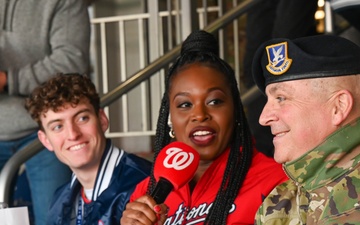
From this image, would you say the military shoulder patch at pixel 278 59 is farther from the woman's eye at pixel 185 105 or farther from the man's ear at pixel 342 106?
the woman's eye at pixel 185 105

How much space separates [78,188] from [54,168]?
0.40m

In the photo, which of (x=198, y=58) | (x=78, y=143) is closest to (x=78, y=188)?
(x=78, y=143)

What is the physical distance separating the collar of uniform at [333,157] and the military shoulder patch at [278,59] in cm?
23

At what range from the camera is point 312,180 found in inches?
84.0

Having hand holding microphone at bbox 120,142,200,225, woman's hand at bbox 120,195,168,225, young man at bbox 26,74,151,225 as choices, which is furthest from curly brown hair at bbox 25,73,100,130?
woman's hand at bbox 120,195,168,225

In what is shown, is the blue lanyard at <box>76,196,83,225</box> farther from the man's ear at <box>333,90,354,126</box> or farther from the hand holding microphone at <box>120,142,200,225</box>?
the man's ear at <box>333,90,354,126</box>

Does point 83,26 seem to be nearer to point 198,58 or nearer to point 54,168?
point 54,168

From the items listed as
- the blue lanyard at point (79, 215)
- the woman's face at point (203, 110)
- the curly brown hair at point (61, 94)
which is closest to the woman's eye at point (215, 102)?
the woman's face at point (203, 110)

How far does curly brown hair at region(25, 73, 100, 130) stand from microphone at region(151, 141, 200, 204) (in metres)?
0.80

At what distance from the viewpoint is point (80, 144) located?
3.29 metres

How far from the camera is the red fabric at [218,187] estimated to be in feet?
8.72

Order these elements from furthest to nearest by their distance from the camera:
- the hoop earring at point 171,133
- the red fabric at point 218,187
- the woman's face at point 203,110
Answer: the hoop earring at point 171,133, the woman's face at point 203,110, the red fabric at point 218,187

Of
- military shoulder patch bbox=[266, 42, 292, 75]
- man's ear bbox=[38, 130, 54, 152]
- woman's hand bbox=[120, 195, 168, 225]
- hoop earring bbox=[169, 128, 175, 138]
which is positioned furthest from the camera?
man's ear bbox=[38, 130, 54, 152]

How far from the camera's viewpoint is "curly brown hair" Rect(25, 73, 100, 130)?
3273 mm
